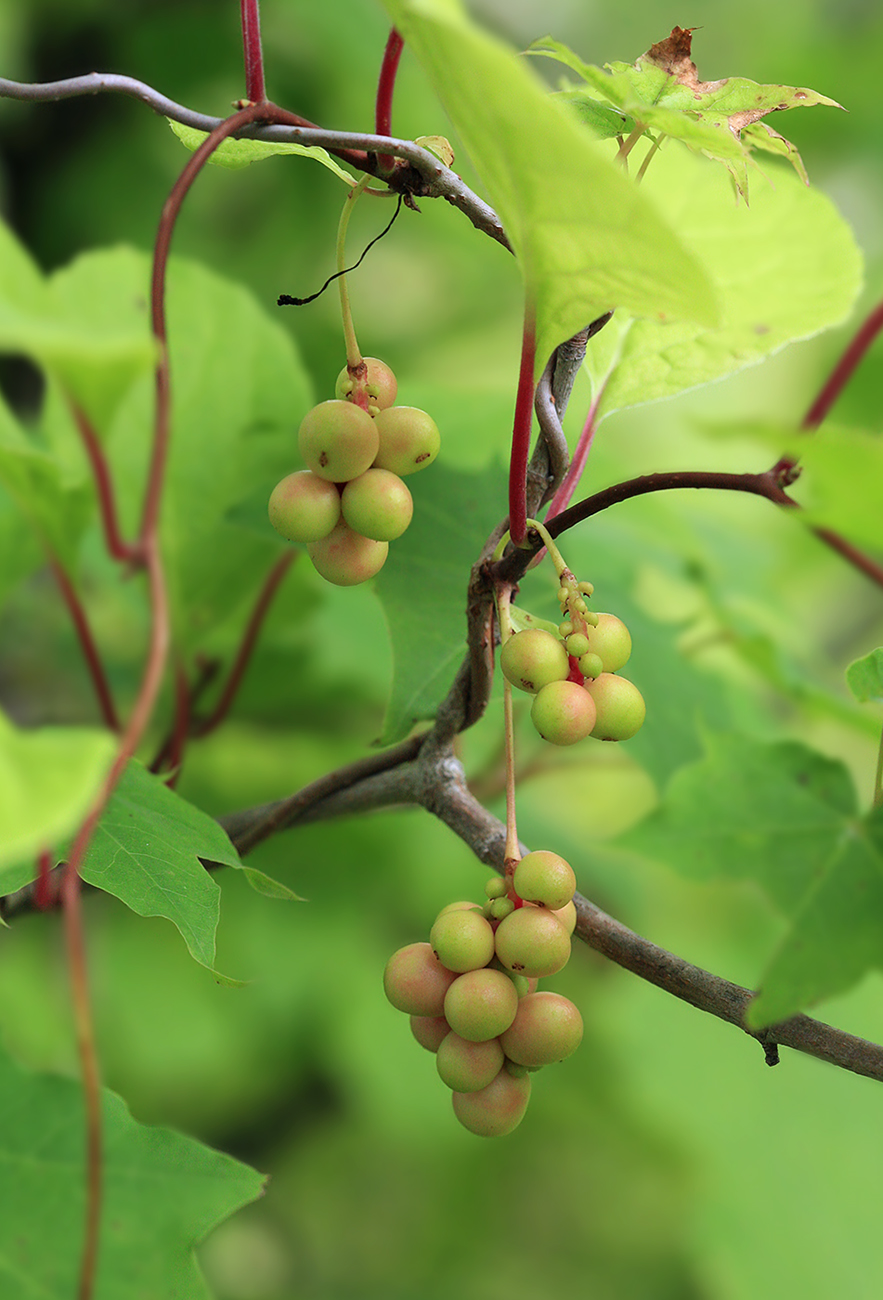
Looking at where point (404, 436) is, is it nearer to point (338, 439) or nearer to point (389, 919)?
point (338, 439)

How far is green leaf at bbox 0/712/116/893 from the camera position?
0.66 feet

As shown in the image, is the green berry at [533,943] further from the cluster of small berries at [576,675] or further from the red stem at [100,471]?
the red stem at [100,471]

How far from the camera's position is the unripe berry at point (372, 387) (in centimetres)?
36

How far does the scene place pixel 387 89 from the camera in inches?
14.6

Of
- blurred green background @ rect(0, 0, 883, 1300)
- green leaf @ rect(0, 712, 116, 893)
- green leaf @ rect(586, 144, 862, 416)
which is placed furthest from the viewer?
blurred green background @ rect(0, 0, 883, 1300)

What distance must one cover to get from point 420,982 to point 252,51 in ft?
0.97

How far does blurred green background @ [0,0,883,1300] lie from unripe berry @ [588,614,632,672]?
36 cm

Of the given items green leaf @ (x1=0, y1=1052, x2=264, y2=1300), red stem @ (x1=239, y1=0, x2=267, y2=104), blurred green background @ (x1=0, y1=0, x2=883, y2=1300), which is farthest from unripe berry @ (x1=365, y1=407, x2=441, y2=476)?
blurred green background @ (x1=0, y1=0, x2=883, y2=1300)

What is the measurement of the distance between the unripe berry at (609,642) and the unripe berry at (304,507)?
91mm

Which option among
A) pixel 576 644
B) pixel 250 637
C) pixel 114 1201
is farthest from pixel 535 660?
pixel 250 637

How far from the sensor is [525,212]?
0.30 metres

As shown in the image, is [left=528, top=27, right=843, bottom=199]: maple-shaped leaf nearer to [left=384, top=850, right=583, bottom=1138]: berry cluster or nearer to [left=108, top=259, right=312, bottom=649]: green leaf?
[left=384, top=850, right=583, bottom=1138]: berry cluster

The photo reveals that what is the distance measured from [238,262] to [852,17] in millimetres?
1718

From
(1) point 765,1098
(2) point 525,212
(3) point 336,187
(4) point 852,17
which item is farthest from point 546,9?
(2) point 525,212
